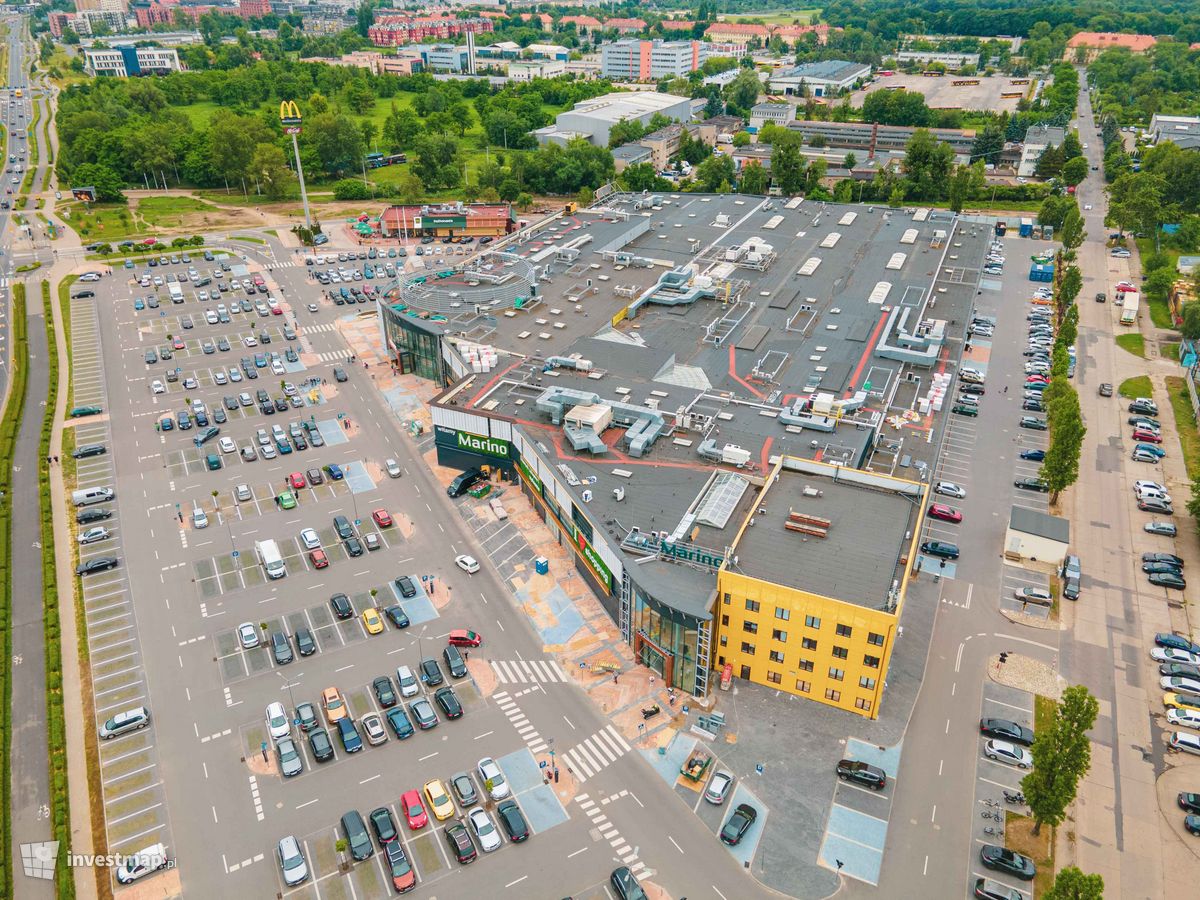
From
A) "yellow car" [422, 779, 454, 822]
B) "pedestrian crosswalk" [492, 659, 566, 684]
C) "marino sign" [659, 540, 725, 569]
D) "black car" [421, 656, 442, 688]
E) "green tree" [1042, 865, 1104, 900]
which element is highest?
"marino sign" [659, 540, 725, 569]

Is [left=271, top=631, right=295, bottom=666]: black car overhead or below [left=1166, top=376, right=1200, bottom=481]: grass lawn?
overhead

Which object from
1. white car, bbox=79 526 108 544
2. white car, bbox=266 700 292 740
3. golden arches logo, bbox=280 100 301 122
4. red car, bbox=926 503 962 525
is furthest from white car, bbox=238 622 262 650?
golden arches logo, bbox=280 100 301 122

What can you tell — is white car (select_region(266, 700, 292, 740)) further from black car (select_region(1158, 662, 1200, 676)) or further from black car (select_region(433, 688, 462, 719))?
black car (select_region(1158, 662, 1200, 676))

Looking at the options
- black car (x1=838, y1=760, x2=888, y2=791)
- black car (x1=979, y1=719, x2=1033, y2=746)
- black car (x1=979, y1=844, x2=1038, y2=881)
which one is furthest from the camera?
black car (x1=979, y1=719, x2=1033, y2=746)

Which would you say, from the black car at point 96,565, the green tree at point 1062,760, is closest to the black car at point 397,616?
the black car at point 96,565

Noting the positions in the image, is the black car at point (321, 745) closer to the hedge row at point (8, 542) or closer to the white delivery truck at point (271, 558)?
the hedge row at point (8, 542)

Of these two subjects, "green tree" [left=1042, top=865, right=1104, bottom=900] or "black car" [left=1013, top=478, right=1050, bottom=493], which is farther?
"black car" [left=1013, top=478, right=1050, bottom=493]

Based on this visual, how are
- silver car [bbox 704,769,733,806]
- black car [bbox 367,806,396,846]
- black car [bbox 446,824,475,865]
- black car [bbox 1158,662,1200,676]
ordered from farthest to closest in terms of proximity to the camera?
black car [bbox 1158,662,1200,676] < silver car [bbox 704,769,733,806] < black car [bbox 367,806,396,846] < black car [bbox 446,824,475,865]
